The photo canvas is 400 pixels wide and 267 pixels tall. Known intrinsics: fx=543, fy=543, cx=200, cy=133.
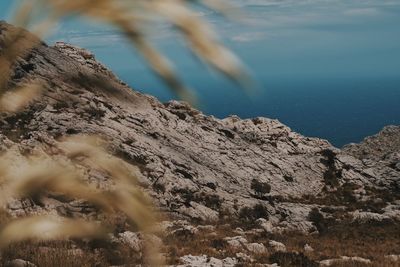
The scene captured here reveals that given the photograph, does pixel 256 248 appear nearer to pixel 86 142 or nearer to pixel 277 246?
pixel 277 246

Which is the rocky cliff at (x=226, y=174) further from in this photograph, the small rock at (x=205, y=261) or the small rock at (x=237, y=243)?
the small rock at (x=205, y=261)

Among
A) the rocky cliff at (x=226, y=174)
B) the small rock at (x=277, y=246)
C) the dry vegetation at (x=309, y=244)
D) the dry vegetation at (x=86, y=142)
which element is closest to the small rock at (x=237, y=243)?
the rocky cliff at (x=226, y=174)

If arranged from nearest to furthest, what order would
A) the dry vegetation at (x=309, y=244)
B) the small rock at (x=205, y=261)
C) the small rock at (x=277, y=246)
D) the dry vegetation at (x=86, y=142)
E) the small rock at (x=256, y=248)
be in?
the dry vegetation at (x=86, y=142) < the small rock at (x=205, y=261) < the dry vegetation at (x=309, y=244) < the small rock at (x=256, y=248) < the small rock at (x=277, y=246)

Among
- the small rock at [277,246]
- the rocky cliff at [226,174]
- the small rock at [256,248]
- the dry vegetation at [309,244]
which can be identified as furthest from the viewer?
the rocky cliff at [226,174]

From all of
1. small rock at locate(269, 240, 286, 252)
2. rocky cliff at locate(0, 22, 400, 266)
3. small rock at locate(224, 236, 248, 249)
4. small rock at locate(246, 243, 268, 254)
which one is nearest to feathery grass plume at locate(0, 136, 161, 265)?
rocky cliff at locate(0, 22, 400, 266)

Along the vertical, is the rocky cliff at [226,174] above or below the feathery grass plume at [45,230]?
above

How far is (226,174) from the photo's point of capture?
4475 centimetres

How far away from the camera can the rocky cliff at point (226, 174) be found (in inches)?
1089

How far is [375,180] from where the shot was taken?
53.7 metres

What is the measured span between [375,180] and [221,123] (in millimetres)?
16263

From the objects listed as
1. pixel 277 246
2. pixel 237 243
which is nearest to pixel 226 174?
pixel 277 246

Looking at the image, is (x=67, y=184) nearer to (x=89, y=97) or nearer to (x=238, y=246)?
(x=238, y=246)

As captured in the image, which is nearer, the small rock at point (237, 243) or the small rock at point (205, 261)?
the small rock at point (205, 261)

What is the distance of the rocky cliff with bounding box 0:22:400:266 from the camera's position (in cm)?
2766
